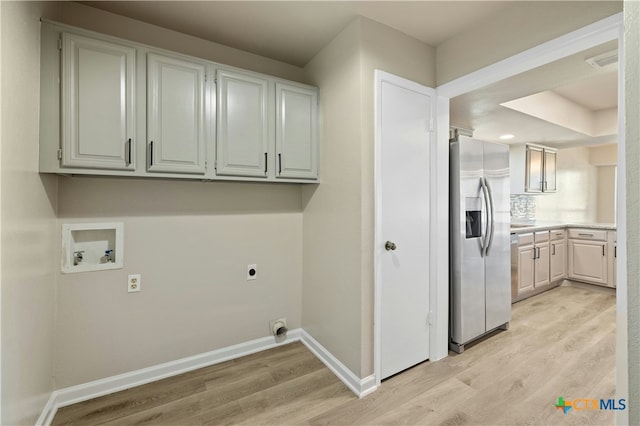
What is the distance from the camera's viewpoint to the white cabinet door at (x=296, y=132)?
88.7 inches

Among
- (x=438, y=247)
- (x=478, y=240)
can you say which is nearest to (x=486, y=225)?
(x=478, y=240)

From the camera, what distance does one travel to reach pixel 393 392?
1971mm

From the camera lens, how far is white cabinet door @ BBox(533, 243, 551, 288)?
392 cm

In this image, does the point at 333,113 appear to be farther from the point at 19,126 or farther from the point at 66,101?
the point at 19,126

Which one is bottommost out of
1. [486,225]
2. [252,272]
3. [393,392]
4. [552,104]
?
[393,392]

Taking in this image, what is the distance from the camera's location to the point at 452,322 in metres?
2.52

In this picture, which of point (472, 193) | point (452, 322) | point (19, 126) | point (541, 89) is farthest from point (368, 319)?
point (541, 89)

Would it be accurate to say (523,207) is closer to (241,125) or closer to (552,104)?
(552,104)

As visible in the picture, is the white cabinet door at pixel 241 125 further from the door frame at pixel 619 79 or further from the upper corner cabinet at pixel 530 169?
the upper corner cabinet at pixel 530 169

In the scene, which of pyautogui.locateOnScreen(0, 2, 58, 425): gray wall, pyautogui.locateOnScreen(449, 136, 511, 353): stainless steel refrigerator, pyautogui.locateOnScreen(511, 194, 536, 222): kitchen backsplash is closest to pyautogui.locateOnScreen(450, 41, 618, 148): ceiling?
pyautogui.locateOnScreen(449, 136, 511, 353): stainless steel refrigerator

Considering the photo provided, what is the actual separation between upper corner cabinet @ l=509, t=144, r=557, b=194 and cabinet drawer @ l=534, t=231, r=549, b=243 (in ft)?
2.75

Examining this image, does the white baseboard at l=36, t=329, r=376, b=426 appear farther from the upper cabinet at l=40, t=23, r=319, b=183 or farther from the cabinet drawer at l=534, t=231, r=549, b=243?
the cabinet drawer at l=534, t=231, r=549, b=243

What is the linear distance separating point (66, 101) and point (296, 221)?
1767 mm

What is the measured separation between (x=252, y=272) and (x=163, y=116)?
1372mm
